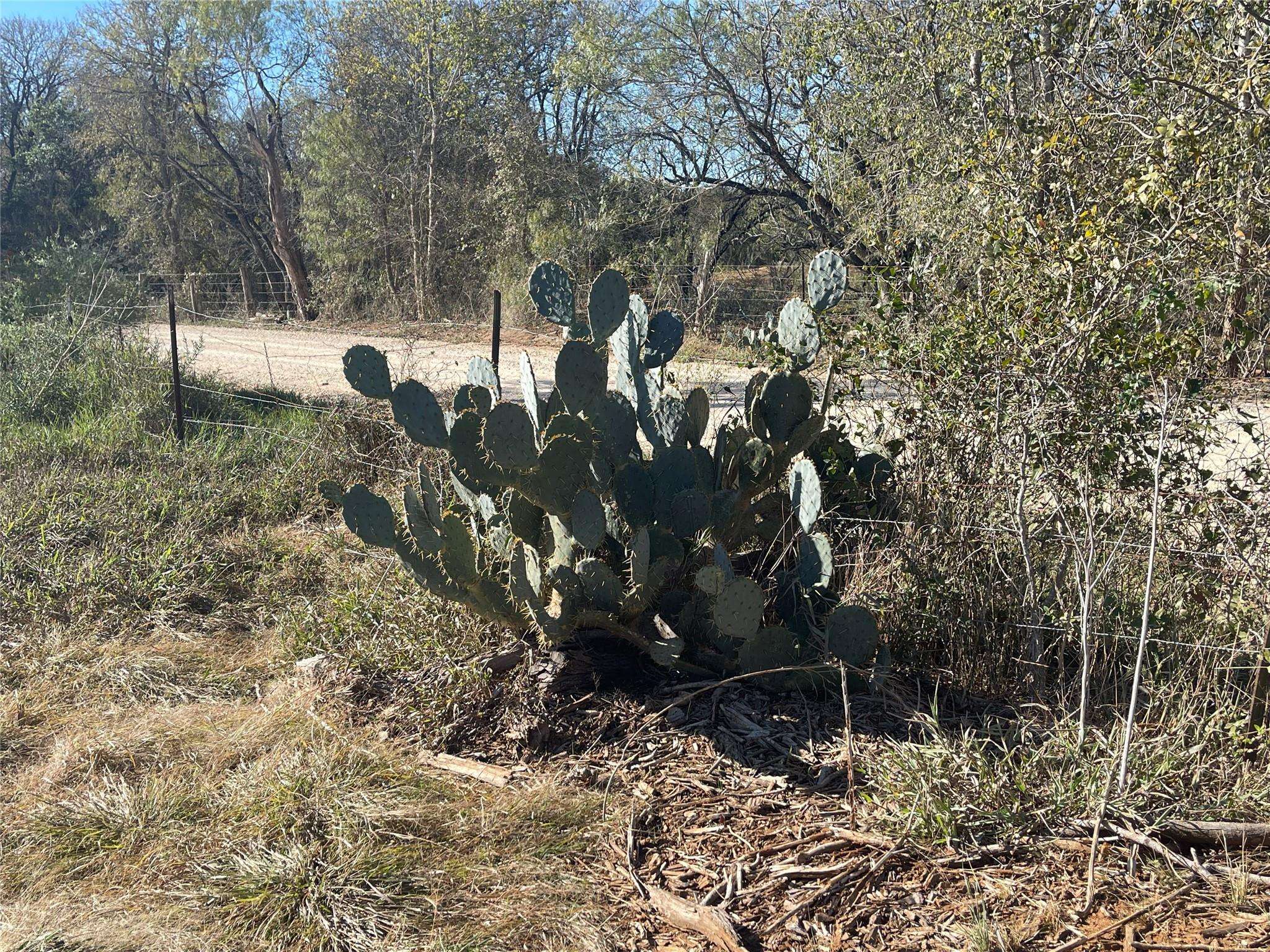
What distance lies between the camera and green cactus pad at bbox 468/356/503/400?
445cm

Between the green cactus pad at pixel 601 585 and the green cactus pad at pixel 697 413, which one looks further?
the green cactus pad at pixel 697 413

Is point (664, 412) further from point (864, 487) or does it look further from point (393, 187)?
point (393, 187)

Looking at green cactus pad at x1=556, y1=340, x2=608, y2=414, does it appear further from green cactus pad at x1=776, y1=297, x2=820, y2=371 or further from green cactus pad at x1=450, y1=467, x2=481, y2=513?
green cactus pad at x1=776, y1=297, x2=820, y2=371

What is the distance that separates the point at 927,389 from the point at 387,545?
2123mm

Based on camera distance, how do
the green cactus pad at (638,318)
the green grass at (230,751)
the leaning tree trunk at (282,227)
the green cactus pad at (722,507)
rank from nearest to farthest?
the green grass at (230,751), the green cactus pad at (722,507), the green cactus pad at (638,318), the leaning tree trunk at (282,227)

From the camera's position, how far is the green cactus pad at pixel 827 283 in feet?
14.1

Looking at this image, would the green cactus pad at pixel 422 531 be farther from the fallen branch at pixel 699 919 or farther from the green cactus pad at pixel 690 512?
the fallen branch at pixel 699 919

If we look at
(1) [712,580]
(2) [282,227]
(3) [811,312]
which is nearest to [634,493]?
(1) [712,580]

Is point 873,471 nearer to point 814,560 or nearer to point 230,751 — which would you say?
point 814,560

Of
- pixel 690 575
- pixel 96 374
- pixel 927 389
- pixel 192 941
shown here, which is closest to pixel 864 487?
pixel 927 389

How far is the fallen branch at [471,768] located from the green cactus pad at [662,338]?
67.0 inches

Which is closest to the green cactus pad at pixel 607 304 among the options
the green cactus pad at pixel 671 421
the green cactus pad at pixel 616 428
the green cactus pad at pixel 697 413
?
the green cactus pad at pixel 616 428

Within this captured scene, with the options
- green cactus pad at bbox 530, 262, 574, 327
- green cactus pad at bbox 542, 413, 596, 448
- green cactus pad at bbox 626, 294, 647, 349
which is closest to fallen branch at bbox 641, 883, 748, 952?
green cactus pad at bbox 542, 413, 596, 448

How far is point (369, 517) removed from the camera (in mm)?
3855
